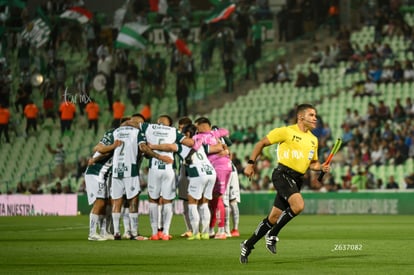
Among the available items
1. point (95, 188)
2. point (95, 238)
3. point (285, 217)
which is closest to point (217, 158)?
point (95, 188)

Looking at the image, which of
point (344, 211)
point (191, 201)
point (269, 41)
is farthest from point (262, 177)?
point (191, 201)

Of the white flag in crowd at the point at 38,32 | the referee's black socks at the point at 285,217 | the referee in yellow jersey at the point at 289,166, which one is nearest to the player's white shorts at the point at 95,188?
the referee in yellow jersey at the point at 289,166

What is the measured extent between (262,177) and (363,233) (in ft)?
52.4

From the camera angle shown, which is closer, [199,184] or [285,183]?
[285,183]

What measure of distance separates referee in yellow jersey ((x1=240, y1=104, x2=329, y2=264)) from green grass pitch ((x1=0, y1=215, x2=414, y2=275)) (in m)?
0.54

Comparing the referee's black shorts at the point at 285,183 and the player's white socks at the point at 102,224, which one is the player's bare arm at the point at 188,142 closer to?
the player's white socks at the point at 102,224

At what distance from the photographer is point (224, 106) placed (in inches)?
1795

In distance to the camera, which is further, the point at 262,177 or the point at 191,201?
the point at 262,177

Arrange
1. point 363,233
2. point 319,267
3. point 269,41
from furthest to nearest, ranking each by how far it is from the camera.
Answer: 1. point 269,41
2. point 363,233
3. point 319,267

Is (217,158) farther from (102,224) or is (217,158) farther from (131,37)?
(131,37)

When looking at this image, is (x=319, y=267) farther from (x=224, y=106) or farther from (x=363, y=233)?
(x=224, y=106)

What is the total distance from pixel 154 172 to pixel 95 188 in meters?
1.21

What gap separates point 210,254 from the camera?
1667cm

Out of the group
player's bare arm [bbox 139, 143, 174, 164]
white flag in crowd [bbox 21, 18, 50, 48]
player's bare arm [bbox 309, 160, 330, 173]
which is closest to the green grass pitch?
player's bare arm [bbox 309, 160, 330, 173]
